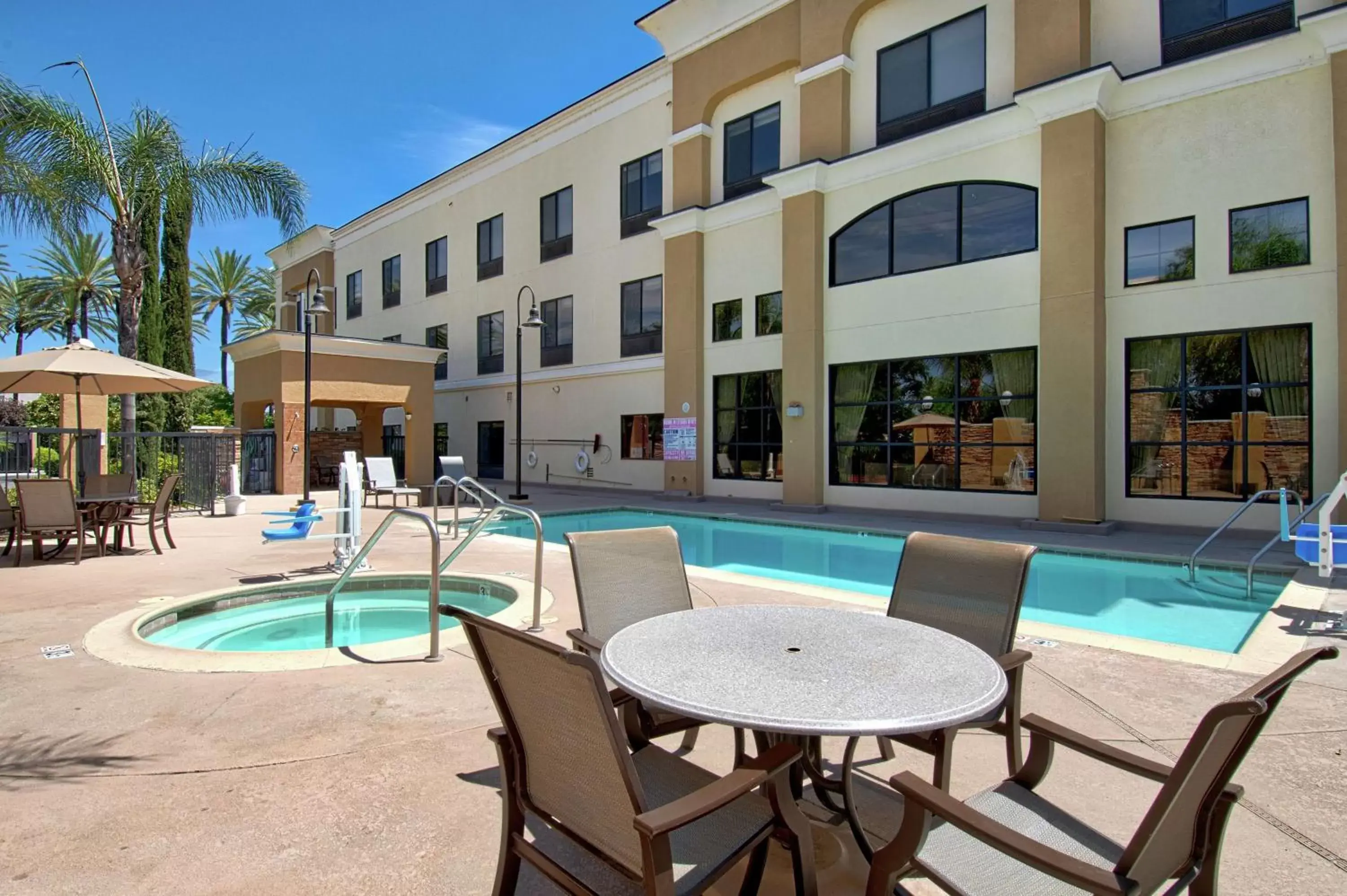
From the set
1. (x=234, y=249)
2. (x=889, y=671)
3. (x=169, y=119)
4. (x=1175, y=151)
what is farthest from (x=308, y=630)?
(x=234, y=249)

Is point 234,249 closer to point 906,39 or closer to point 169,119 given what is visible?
point 169,119

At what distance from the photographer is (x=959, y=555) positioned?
11.2 ft

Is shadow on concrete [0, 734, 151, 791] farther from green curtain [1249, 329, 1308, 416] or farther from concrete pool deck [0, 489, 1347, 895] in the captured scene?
green curtain [1249, 329, 1308, 416]

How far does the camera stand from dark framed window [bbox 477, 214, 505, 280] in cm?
2438

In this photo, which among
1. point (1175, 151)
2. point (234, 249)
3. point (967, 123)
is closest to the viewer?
point (1175, 151)

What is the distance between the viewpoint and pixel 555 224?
22688mm

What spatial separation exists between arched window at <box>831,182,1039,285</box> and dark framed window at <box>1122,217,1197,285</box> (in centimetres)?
147

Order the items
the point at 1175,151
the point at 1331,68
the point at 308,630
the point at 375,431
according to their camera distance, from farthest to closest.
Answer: the point at 375,431
the point at 1175,151
the point at 1331,68
the point at 308,630

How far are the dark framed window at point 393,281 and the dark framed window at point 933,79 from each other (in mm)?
20617

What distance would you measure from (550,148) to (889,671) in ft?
76.2

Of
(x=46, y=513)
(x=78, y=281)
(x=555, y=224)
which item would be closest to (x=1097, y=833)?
(x=46, y=513)

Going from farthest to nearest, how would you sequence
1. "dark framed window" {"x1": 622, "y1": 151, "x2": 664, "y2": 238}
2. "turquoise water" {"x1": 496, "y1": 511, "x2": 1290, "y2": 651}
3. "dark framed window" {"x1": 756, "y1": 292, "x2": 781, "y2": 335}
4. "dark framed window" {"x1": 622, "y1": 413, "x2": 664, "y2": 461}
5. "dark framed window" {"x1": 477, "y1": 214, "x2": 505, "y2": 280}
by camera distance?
"dark framed window" {"x1": 477, "y1": 214, "x2": 505, "y2": 280} < "dark framed window" {"x1": 622, "y1": 151, "x2": 664, "y2": 238} < "dark framed window" {"x1": 622, "y1": 413, "x2": 664, "y2": 461} < "dark framed window" {"x1": 756, "y1": 292, "x2": 781, "y2": 335} < "turquoise water" {"x1": 496, "y1": 511, "x2": 1290, "y2": 651}

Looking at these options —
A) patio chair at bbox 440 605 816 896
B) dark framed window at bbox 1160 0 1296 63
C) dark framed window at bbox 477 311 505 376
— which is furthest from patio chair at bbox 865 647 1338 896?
dark framed window at bbox 477 311 505 376

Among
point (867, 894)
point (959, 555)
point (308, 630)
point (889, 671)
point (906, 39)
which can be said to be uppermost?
point (906, 39)
